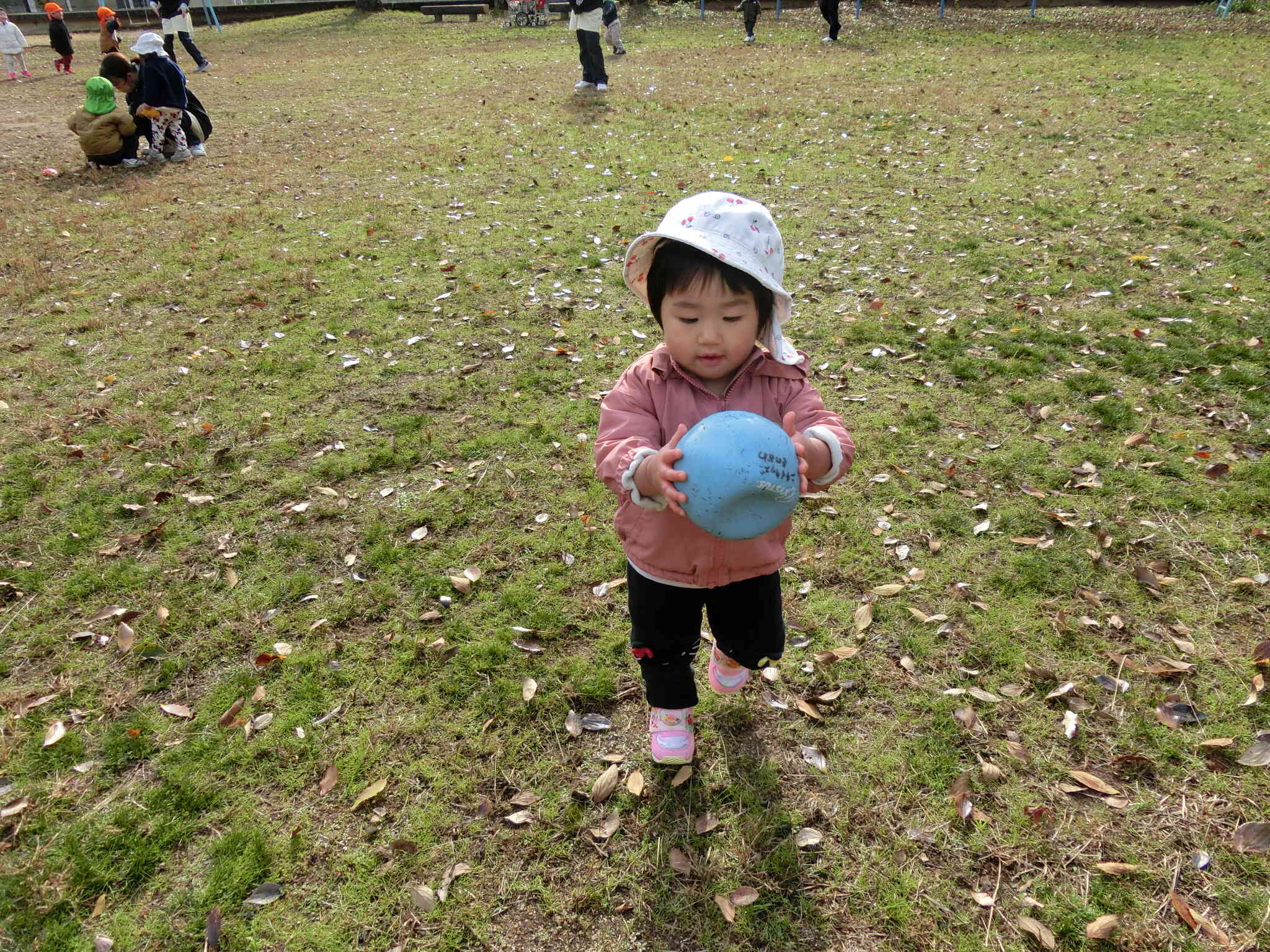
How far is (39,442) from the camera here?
515 cm

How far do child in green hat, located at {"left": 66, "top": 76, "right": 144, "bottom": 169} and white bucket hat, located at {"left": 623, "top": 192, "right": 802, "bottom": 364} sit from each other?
1297cm

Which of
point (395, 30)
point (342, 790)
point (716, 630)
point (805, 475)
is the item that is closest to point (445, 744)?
point (342, 790)

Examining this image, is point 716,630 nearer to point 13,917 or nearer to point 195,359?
point 13,917

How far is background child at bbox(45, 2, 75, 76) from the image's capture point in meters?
20.9

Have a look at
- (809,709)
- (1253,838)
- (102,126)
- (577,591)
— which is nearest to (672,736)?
(809,709)

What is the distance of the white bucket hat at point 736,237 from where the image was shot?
219 centimetres

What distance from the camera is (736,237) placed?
2236 millimetres

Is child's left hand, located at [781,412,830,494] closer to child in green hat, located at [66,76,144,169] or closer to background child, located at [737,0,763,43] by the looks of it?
child in green hat, located at [66,76,144,169]

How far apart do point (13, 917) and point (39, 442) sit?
3773mm

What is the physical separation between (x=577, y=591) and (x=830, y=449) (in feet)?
7.01

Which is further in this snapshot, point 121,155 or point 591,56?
point 591,56

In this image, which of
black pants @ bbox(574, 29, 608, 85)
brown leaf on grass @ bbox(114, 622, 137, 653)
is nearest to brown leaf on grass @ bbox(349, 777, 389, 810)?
brown leaf on grass @ bbox(114, 622, 137, 653)

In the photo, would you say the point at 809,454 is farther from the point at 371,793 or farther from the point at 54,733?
the point at 54,733

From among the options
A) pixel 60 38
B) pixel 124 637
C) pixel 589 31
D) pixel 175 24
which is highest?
pixel 60 38
